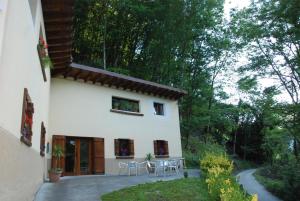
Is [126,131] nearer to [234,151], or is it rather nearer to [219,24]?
[219,24]

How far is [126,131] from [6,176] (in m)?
11.2

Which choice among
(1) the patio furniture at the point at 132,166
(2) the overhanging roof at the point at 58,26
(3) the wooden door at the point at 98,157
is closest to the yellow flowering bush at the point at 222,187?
(1) the patio furniture at the point at 132,166

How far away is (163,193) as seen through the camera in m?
8.12

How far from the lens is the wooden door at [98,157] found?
1335 cm

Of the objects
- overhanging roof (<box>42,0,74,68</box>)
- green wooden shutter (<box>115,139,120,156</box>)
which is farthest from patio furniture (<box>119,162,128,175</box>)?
overhanging roof (<box>42,0,74,68</box>)

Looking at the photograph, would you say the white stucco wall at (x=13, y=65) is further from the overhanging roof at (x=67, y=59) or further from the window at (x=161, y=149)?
the window at (x=161, y=149)

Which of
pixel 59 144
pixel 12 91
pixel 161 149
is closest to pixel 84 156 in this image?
pixel 59 144

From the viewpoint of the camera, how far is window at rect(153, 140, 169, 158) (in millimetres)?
16044

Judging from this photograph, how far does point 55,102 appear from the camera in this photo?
Answer: 12.8 metres

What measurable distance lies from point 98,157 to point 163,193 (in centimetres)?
591

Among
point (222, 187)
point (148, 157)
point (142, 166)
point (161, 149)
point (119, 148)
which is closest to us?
point (222, 187)

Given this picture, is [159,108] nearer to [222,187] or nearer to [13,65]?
[222,187]

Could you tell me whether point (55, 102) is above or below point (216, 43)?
below

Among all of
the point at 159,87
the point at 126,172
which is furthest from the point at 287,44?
the point at 126,172
